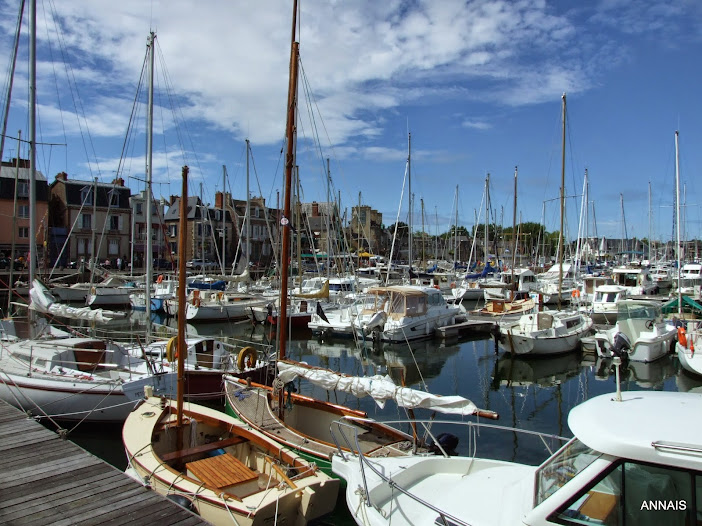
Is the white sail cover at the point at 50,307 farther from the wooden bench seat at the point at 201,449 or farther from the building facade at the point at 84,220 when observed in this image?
the building facade at the point at 84,220

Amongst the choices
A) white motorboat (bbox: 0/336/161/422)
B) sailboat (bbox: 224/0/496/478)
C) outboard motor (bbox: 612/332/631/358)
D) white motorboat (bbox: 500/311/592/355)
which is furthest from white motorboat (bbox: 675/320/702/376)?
white motorboat (bbox: 0/336/161/422)

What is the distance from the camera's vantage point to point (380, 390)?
1052 centimetres

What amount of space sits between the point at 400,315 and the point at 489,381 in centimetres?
812

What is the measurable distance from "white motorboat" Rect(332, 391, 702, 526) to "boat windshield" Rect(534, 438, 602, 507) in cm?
1

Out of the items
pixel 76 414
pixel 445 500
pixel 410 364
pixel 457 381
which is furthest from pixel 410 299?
pixel 445 500

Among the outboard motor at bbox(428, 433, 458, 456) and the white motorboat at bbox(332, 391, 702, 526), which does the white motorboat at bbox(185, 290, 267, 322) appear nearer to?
the outboard motor at bbox(428, 433, 458, 456)

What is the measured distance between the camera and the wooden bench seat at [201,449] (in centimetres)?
977

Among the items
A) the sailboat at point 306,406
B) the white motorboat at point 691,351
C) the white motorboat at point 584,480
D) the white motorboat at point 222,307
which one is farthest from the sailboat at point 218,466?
the white motorboat at point 222,307

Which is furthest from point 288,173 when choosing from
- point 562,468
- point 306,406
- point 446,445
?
point 562,468

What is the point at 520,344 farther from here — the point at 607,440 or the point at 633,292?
the point at 633,292

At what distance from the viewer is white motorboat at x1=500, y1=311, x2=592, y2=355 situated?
25.2m

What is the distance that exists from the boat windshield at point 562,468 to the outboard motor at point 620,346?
20267 mm

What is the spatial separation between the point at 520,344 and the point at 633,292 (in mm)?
27021

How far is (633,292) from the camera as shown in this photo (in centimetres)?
4609
